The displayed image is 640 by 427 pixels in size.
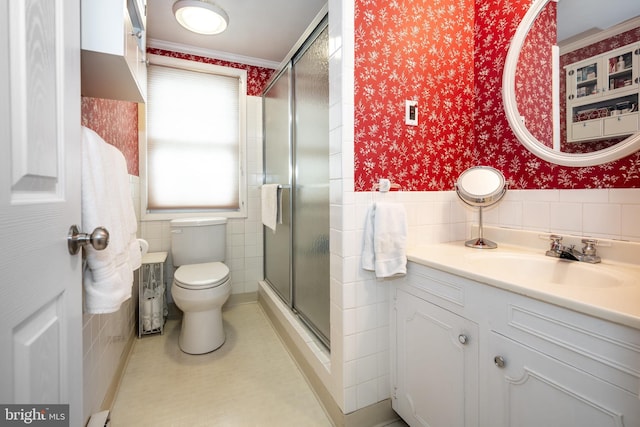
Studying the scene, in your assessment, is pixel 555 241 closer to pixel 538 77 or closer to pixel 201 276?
pixel 538 77

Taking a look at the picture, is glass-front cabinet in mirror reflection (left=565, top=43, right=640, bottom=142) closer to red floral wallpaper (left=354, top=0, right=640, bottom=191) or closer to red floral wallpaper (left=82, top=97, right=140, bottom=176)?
red floral wallpaper (left=354, top=0, right=640, bottom=191)

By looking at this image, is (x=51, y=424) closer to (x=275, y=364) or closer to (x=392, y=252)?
(x=392, y=252)

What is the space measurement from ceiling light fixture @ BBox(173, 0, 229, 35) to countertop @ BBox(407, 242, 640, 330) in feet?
6.10

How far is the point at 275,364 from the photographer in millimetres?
1774

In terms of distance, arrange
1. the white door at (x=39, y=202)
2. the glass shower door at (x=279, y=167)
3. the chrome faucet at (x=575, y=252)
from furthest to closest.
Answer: the glass shower door at (x=279, y=167), the chrome faucet at (x=575, y=252), the white door at (x=39, y=202)

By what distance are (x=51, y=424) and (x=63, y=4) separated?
2.85 ft

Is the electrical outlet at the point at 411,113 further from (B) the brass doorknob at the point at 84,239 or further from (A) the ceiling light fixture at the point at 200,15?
(A) the ceiling light fixture at the point at 200,15

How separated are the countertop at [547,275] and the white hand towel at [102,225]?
3.48 feet

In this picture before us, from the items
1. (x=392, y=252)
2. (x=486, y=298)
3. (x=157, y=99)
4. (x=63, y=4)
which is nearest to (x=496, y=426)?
(x=486, y=298)

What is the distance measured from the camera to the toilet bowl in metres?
1.83

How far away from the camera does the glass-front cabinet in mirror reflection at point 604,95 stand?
103cm

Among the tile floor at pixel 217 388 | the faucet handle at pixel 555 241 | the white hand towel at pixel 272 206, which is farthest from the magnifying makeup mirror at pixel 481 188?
the white hand towel at pixel 272 206

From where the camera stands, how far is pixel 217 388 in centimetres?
156

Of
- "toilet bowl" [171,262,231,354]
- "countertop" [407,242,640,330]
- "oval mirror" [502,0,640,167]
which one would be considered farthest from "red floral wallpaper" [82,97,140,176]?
"oval mirror" [502,0,640,167]
